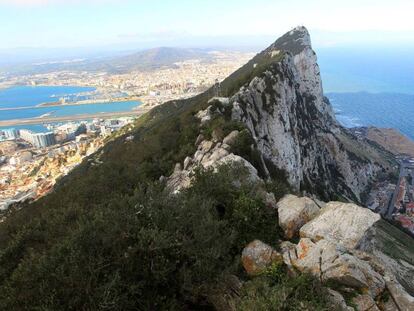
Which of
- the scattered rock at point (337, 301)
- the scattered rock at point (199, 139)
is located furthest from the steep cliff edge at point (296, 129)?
the scattered rock at point (337, 301)

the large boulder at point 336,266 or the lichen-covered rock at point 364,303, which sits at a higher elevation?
the large boulder at point 336,266

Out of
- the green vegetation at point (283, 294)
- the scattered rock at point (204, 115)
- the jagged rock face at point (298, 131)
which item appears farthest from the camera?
the jagged rock face at point (298, 131)

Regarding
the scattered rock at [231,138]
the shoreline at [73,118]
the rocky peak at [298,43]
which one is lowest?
the shoreline at [73,118]

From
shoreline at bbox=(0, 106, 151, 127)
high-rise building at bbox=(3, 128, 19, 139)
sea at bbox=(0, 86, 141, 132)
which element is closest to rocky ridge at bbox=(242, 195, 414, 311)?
high-rise building at bbox=(3, 128, 19, 139)

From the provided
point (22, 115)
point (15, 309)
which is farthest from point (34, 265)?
point (22, 115)

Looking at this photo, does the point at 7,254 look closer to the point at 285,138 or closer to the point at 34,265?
the point at 34,265

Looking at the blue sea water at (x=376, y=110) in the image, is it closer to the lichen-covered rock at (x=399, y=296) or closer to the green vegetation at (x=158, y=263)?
the green vegetation at (x=158, y=263)

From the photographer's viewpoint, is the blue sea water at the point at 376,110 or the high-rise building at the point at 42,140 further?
the blue sea water at the point at 376,110
